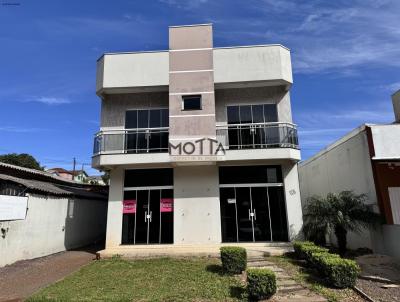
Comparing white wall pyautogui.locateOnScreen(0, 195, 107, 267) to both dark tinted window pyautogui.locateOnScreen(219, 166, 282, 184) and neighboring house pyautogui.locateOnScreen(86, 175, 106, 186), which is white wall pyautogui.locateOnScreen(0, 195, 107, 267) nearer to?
dark tinted window pyautogui.locateOnScreen(219, 166, 282, 184)

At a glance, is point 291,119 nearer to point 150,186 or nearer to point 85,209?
point 150,186

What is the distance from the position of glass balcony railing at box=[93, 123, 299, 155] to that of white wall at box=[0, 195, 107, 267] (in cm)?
339

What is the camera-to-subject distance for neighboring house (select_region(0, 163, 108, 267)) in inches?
466

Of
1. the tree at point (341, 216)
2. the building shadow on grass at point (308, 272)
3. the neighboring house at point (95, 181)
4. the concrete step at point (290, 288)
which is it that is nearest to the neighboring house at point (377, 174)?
the tree at point (341, 216)

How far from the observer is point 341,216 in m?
12.1

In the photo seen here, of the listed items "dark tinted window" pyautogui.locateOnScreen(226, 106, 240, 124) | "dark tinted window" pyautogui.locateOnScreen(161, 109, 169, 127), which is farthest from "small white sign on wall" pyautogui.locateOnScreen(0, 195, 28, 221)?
"dark tinted window" pyautogui.locateOnScreen(226, 106, 240, 124)

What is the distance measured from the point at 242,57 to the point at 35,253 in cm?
1281

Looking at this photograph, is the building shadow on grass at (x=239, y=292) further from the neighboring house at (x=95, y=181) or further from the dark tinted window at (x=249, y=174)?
the neighboring house at (x=95, y=181)

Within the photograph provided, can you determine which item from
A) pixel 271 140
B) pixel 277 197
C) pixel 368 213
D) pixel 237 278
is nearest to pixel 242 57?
pixel 271 140

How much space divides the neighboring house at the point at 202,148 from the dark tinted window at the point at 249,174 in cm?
5

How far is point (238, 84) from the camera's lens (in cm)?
1569

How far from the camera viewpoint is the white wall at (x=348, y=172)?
13.1 meters

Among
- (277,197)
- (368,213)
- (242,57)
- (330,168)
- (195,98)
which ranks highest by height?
(242,57)

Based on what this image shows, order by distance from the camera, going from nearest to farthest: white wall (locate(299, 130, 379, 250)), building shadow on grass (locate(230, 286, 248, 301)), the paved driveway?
building shadow on grass (locate(230, 286, 248, 301)) → the paved driveway → white wall (locate(299, 130, 379, 250))
